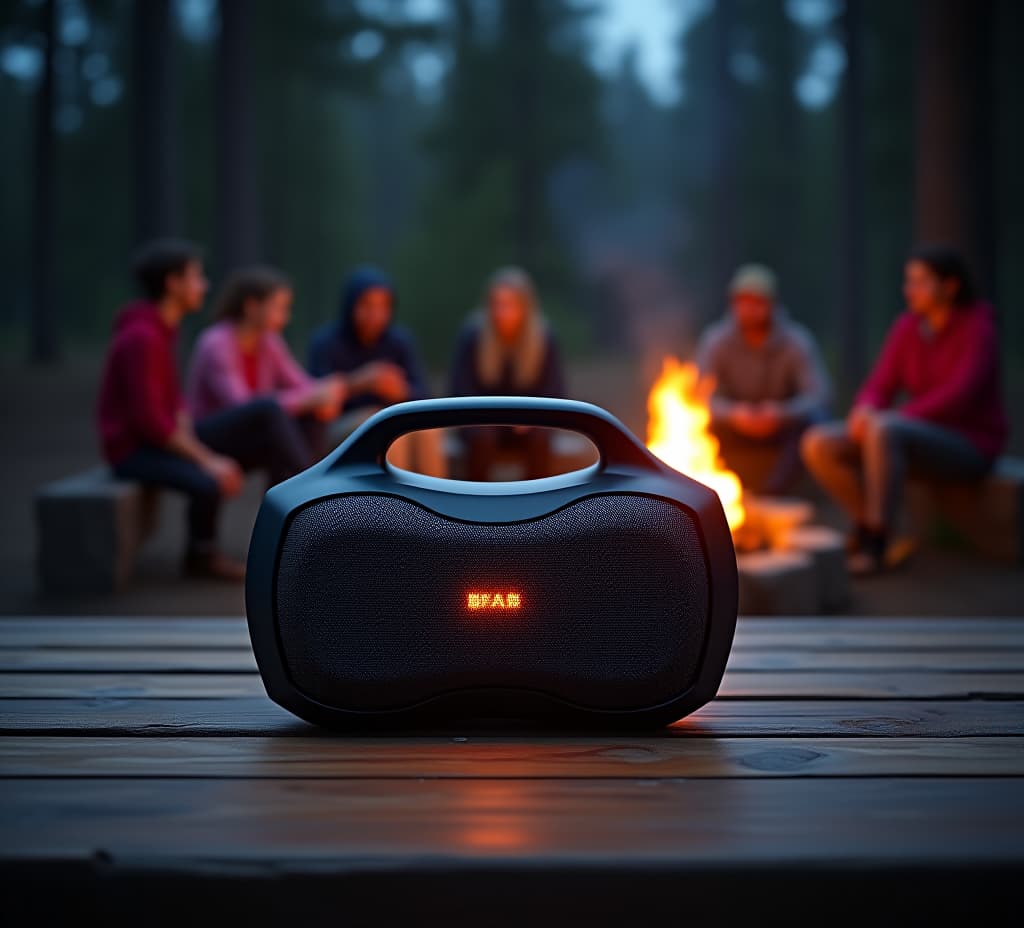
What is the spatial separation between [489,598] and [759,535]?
355 centimetres

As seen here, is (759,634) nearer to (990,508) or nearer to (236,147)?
(990,508)

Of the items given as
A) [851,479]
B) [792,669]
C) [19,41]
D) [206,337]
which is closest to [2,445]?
[206,337]

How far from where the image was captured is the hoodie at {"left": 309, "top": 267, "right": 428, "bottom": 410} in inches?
234

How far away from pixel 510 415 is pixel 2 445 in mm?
9442

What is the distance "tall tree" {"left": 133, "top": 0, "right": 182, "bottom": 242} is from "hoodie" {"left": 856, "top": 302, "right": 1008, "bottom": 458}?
22.7ft

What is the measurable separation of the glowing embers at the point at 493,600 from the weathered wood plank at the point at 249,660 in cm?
50

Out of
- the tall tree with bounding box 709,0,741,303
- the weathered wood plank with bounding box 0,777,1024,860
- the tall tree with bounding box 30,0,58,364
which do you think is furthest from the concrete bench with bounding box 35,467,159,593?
the tall tree with bounding box 30,0,58,364

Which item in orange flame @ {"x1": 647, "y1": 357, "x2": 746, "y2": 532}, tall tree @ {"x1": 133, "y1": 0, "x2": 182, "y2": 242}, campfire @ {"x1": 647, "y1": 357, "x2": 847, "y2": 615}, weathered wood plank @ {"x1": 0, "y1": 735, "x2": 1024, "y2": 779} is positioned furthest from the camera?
tall tree @ {"x1": 133, "y1": 0, "x2": 182, "y2": 242}

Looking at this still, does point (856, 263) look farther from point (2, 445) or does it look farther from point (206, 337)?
point (206, 337)

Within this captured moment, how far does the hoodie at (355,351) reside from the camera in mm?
5941

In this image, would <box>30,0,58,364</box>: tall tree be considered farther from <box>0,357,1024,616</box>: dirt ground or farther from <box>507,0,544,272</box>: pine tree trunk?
<box>0,357,1024,616</box>: dirt ground

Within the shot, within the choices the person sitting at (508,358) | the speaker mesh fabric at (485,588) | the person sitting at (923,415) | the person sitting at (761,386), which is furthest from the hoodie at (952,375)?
the speaker mesh fabric at (485,588)

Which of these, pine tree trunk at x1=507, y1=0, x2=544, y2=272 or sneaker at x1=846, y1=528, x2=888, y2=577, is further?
pine tree trunk at x1=507, y1=0, x2=544, y2=272

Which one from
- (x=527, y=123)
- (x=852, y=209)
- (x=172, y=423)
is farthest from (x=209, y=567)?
(x=527, y=123)
